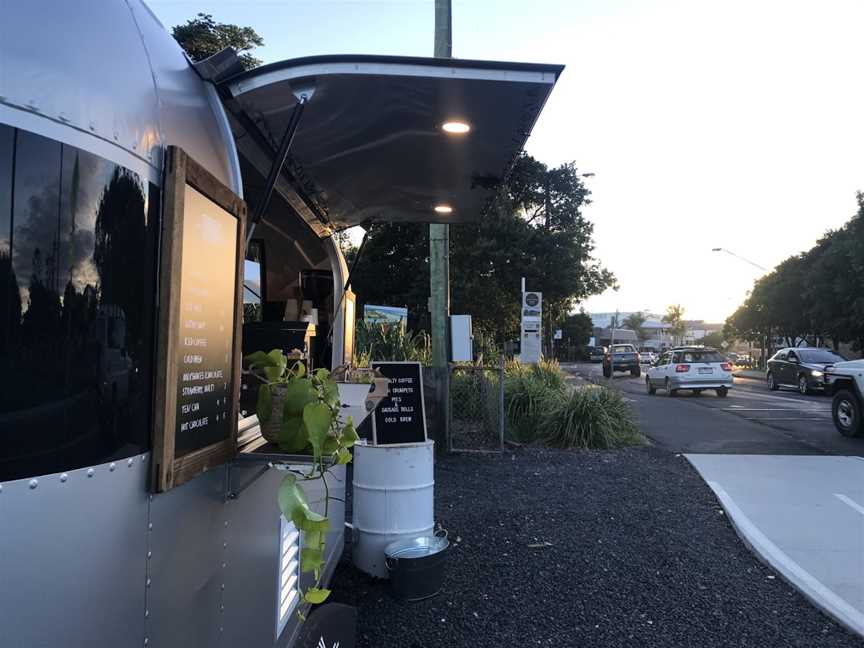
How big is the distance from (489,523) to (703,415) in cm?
1006

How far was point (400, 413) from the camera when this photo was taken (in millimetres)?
6031

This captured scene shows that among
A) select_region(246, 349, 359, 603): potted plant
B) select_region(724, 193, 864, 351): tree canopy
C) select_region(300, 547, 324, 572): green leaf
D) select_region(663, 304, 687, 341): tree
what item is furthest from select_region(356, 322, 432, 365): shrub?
select_region(663, 304, 687, 341): tree

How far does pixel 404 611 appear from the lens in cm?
407

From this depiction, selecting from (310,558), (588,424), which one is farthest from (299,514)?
(588,424)

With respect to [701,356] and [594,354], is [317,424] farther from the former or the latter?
[594,354]

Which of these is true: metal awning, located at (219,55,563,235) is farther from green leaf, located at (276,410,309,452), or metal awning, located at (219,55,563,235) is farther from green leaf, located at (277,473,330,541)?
green leaf, located at (277,473,330,541)

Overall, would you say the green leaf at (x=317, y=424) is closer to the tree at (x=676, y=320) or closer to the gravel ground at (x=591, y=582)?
the gravel ground at (x=591, y=582)

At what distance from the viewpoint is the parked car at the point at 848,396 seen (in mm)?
10453

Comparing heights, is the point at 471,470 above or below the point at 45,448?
below

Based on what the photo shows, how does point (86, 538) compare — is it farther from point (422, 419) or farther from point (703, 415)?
point (703, 415)

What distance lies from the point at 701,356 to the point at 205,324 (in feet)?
66.4

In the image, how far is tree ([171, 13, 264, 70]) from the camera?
4922mm

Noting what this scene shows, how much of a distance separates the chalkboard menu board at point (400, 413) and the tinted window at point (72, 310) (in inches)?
166

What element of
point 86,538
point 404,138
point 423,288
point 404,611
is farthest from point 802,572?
point 423,288
